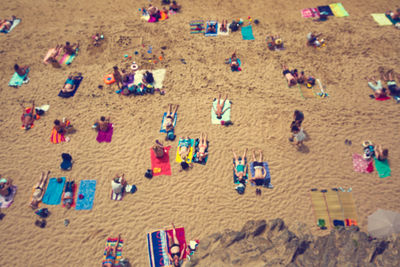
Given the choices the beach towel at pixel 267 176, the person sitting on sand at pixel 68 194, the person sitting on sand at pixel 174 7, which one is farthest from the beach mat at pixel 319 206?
the person sitting on sand at pixel 174 7

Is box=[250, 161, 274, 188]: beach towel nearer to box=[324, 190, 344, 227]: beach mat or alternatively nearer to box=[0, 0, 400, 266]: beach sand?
box=[0, 0, 400, 266]: beach sand

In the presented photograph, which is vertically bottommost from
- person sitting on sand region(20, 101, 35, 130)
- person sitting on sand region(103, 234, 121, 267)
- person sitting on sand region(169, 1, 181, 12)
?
person sitting on sand region(103, 234, 121, 267)

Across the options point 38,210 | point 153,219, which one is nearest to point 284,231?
point 153,219

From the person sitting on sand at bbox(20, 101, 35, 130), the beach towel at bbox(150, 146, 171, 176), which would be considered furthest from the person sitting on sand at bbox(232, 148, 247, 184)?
the person sitting on sand at bbox(20, 101, 35, 130)

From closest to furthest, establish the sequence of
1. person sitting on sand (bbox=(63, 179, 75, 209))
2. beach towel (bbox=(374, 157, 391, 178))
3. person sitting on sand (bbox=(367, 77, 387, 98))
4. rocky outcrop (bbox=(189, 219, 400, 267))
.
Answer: rocky outcrop (bbox=(189, 219, 400, 267))
beach towel (bbox=(374, 157, 391, 178))
person sitting on sand (bbox=(63, 179, 75, 209))
person sitting on sand (bbox=(367, 77, 387, 98))

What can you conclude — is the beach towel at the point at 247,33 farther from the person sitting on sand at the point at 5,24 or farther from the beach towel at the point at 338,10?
the person sitting on sand at the point at 5,24

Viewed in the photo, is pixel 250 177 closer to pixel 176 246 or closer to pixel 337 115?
pixel 176 246
